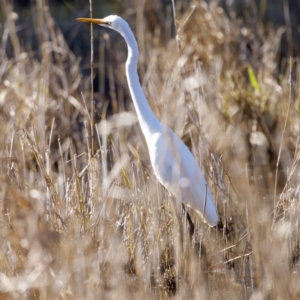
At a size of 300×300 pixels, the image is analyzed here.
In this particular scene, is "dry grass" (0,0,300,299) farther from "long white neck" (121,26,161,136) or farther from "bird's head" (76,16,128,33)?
"bird's head" (76,16,128,33)

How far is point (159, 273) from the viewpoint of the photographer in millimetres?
2307

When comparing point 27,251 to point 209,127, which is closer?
point 27,251

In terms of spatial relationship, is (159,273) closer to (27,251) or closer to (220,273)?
(220,273)

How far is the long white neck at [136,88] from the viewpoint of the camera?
2729 mm

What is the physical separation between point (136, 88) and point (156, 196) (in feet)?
1.52

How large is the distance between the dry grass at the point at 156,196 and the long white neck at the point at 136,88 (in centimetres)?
8

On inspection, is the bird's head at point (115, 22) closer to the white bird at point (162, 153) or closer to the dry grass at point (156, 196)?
the white bird at point (162, 153)

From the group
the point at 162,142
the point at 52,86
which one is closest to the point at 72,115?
the point at 52,86

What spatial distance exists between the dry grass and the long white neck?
83 mm

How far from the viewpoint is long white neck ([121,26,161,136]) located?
273 centimetres

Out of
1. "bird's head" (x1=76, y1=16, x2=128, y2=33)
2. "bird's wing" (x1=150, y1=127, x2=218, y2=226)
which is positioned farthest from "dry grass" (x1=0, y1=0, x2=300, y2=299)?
"bird's head" (x1=76, y1=16, x2=128, y2=33)

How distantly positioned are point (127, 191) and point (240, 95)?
1930 millimetres

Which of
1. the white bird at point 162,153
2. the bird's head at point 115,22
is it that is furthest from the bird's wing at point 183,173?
the bird's head at point 115,22

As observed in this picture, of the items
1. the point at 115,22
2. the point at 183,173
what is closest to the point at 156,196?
the point at 183,173
